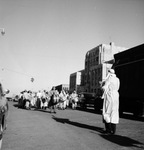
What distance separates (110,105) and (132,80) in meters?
6.53

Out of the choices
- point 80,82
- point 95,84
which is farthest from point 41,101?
point 80,82

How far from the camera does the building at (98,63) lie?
8665 cm

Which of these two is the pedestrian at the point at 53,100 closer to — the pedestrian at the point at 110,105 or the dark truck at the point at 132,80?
the dark truck at the point at 132,80

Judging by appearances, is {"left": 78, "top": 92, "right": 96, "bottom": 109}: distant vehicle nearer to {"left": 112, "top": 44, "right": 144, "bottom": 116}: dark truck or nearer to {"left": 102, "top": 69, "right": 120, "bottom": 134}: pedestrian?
{"left": 112, "top": 44, "right": 144, "bottom": 116}: dark truck

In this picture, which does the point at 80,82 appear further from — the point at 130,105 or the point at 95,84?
the point at 130,105

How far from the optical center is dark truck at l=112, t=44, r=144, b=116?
1173 cm

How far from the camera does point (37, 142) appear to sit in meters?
4.99

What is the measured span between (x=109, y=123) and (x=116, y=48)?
89330 mm

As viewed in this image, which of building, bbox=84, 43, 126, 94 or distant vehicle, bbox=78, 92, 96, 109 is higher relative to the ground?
building, bbox=84, 43, 126, 94

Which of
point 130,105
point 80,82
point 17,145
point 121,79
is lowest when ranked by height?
point 17,145

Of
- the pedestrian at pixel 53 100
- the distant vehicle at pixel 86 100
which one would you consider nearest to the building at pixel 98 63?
the distant vehicle at pixel 86 100

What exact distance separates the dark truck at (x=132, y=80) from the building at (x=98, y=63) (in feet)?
236

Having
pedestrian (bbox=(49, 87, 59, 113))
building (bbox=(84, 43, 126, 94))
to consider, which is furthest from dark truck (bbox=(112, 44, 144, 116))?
building (bbox=(84, 43, 126, 94))

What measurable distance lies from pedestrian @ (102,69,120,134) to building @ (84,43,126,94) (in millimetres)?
79012
